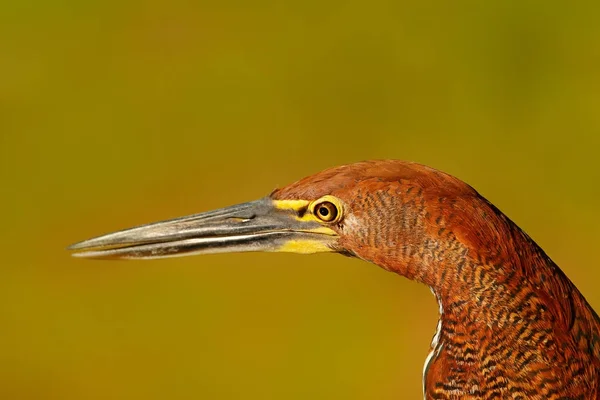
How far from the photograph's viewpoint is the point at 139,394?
Answer: 5016 millimetres

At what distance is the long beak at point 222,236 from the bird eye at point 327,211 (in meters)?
0.05

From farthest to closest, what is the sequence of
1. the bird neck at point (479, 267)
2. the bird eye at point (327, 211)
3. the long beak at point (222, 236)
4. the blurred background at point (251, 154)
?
1. the blurred background at point (251, 154)
2. the long beak at point (222, 236)
3. the bird eye at point (327, 211)
4. the bird neck at point (479, 267)

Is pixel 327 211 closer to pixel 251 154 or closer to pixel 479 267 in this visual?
pixel 479 267

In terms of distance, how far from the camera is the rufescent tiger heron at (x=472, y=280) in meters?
1.97

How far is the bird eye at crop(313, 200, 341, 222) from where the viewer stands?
2.15 m

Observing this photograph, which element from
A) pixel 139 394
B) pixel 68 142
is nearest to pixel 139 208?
pixel 68 142

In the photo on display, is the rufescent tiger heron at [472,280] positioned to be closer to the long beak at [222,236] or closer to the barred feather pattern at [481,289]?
Answer: the barred feather pattern at [481,289]

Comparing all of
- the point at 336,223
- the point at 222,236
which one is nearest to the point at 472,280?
the point at 336,223

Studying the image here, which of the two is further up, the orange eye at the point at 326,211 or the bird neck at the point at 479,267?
the orange eye at the point at 326,211

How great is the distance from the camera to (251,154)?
610cm

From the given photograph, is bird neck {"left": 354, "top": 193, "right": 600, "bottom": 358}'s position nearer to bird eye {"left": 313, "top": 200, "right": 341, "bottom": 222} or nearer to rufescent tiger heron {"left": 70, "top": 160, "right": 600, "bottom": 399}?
rufescent tiger heron {"left": 70, "top": 160, "right": 600, "bottom": 399}

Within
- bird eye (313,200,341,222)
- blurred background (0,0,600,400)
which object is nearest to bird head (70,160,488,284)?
bird eye (313,200,341,222)

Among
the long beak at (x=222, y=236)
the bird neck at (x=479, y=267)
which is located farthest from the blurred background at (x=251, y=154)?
the bird neck at (x=479, y=267)

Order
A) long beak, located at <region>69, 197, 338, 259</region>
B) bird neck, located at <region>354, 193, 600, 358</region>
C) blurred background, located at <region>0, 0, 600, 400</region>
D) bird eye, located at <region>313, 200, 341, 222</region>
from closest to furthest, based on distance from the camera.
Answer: bird neck, located at <region>354, 193, 600, 358</region> < bird eye, located at <region>313, 200, 341, 222</region> < long beak, located at <region>69, 197, 338, 259</region> < blurred background, located at <region>0, 0, 600, 400</region>
